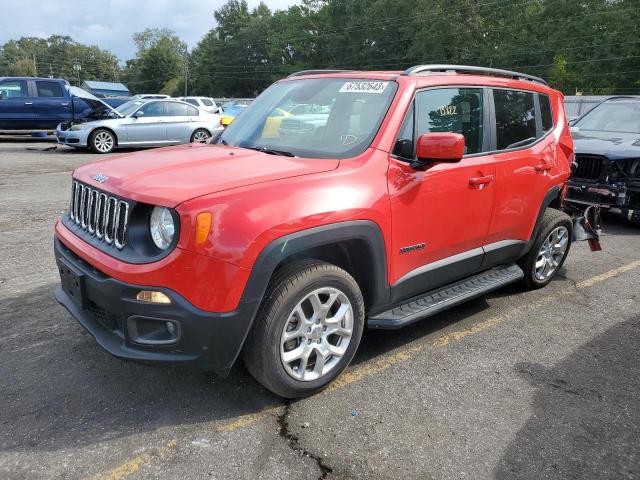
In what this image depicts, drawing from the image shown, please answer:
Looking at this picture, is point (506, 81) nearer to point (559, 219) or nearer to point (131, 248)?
point (559, 219)

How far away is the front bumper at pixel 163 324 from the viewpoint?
2578 mm

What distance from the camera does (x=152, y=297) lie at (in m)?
2.58

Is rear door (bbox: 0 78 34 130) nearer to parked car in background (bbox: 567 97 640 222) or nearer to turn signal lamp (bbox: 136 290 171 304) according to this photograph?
parked car in background (bbox: 567 97 640 222)

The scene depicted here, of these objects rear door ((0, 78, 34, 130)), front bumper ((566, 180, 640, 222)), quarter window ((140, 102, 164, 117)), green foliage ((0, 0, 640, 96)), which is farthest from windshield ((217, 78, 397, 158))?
green foliage ((0, 0, 640, 96))

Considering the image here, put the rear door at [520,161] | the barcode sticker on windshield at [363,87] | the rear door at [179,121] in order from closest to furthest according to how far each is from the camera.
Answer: the barcode sticker on windshield at [363,87]
the rear door at [520,161]
the rear door at [179,121]

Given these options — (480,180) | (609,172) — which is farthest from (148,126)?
(480,180)

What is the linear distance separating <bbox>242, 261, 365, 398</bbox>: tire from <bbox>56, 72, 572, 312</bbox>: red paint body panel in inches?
9.9

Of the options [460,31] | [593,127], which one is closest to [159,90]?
[460,31]

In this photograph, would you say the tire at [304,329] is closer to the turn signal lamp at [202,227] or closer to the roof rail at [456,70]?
the turn signal lamp at [202,227]

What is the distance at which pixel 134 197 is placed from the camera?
2.70m

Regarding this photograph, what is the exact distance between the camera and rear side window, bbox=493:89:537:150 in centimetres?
412

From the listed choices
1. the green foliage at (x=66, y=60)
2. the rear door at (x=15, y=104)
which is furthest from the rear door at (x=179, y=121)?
the green foliage at (x=66, y=60)

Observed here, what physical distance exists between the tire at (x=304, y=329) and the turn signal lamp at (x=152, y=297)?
0.49 meters

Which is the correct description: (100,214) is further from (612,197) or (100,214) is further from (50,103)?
(50,103)
